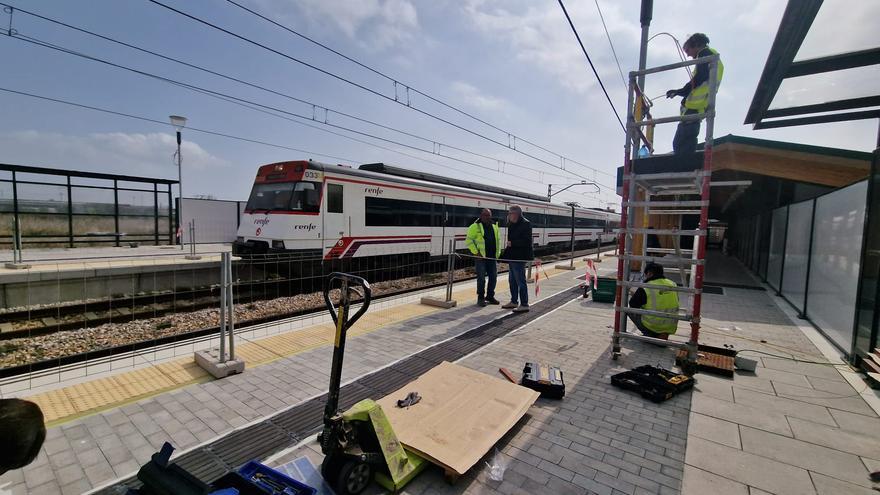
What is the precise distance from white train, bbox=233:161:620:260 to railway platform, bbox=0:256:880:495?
401 cm

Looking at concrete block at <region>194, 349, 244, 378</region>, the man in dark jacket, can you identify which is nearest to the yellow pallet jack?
concrete block at <region>194, 349, 244, 378</region>

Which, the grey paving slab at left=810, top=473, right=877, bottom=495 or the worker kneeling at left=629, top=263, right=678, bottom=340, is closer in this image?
the grey paving slab at left=810, top=473, right=877, bottom=495

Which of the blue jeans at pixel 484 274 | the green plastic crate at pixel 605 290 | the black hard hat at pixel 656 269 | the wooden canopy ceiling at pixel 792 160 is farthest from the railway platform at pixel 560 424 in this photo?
the wooden canopy ceiling at pixel 792 160

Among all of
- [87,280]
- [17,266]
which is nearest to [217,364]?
[87,280]

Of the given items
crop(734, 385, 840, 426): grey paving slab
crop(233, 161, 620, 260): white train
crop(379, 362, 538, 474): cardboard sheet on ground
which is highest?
crop(233, 161, 620, 260): white train

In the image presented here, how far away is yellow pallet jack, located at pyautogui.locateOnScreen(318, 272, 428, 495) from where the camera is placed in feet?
7.61

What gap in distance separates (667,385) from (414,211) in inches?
373

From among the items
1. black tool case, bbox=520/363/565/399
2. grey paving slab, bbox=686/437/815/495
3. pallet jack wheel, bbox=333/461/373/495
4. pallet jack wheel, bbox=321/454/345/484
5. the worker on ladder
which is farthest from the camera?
the worker on ladder

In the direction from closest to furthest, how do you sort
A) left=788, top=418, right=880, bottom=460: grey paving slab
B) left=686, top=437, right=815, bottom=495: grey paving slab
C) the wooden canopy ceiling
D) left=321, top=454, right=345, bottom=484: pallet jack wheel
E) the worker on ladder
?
1. left=321, top=454, right=345, bottom=484: pallet jack wheel
2. left=686, top=437, right=815, bottom=495: grey paving slab
3. left=788, top=418, right=880, bottom=460: grey paving slab
4. the worker on ladder
5. the wooden canopy ceiling

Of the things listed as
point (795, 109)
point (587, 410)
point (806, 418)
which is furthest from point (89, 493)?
point (795, 109)

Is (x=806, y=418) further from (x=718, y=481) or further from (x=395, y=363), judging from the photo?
(x=395, y=363)

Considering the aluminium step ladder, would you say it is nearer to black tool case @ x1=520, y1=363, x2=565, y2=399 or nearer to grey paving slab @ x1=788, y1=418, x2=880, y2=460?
grey paving slab @ x1=788, y1=418, x2=880, y2=460

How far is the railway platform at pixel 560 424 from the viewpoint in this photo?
252 centimetres

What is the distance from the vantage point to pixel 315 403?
3461 mm
